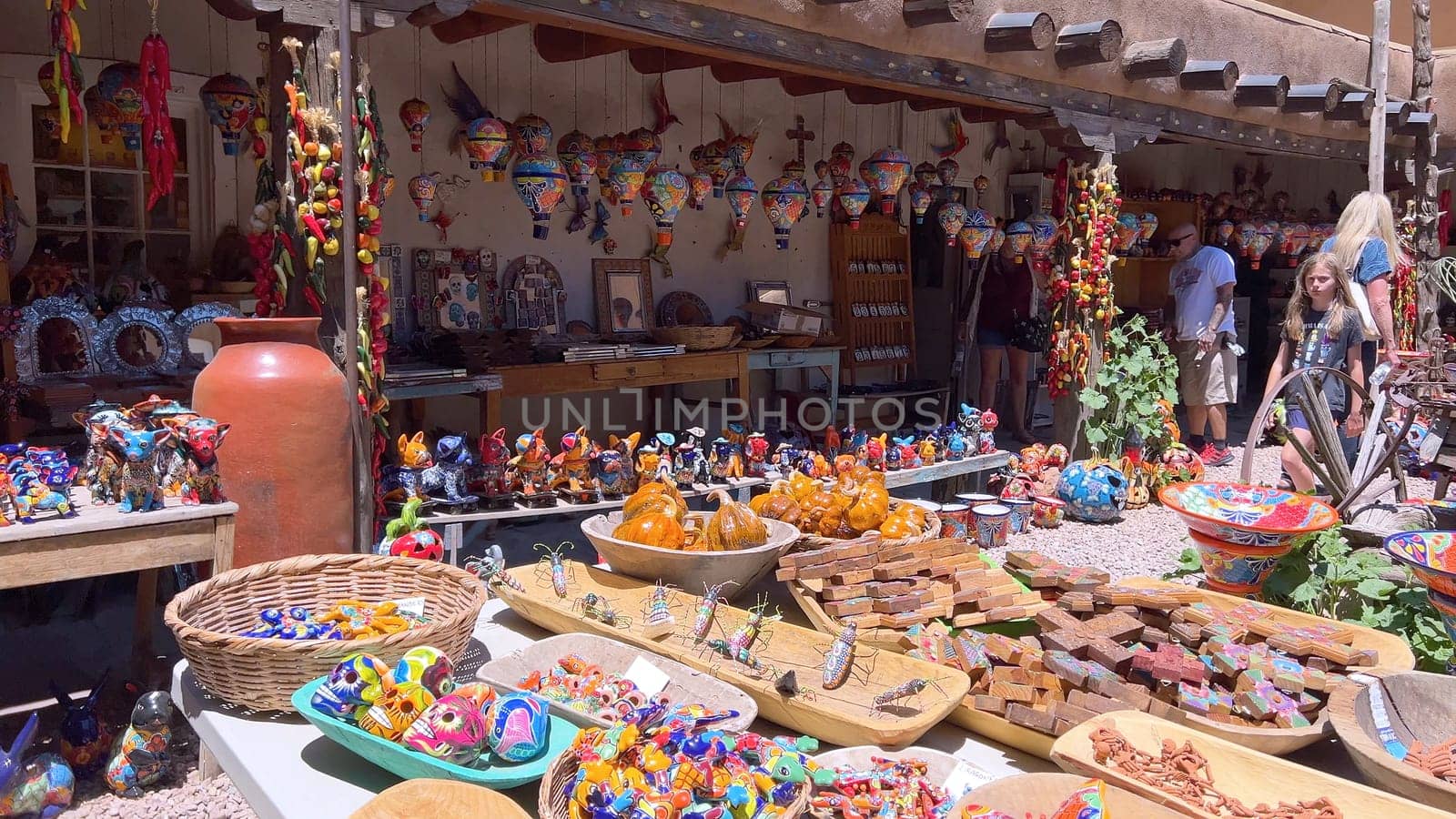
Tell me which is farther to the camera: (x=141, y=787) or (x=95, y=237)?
(x=95, y=237)

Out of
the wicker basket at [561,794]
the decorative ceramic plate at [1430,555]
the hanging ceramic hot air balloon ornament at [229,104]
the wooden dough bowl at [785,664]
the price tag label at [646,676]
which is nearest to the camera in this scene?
the wicker basket at [561,794]

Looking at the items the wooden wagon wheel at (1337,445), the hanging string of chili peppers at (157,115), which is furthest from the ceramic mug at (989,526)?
the hanging string of chili peppers at (157,115)

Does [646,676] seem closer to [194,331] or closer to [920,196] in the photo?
[194,331]

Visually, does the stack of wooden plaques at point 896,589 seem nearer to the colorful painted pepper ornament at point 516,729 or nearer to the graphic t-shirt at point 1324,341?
the colorful painted pepper ornament at point 516,729

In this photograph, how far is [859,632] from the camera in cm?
274

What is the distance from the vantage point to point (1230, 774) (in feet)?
6.63

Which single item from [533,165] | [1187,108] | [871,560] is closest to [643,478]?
[533,165]

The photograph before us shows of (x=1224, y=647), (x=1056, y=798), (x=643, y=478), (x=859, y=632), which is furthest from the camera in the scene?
(x=643, y=478)

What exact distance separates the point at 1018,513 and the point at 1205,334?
281 cm

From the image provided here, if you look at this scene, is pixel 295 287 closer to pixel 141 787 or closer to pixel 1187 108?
pixel 141 787

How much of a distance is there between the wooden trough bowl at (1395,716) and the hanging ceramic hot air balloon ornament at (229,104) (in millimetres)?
4615

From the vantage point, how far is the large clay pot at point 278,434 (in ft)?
11.0

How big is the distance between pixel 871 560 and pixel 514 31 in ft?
16.0

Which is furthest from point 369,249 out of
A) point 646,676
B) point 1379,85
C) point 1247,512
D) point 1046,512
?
point 1379,85
